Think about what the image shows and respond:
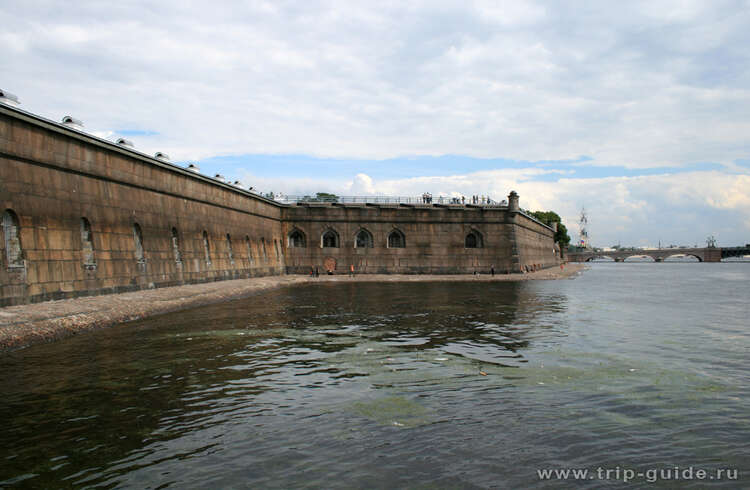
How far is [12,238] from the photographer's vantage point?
17.0 m

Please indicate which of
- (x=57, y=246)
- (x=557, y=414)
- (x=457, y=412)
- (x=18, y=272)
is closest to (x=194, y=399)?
(x=457, y=412)

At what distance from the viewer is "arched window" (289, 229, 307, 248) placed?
49.9 m

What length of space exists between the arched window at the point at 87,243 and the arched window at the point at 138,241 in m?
3.52

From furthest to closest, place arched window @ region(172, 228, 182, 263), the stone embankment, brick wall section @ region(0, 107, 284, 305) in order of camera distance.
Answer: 1. arched window @ region(172, 228, 182, 263)
2. brick wall section @ region(0, 107, 284, 305)
3. the stone embankment

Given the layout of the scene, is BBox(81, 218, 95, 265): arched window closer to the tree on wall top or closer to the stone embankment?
the stone embankment

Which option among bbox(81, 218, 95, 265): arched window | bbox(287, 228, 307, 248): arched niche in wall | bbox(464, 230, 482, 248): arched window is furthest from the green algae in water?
bbox(464, 230, 482, 248): arched window

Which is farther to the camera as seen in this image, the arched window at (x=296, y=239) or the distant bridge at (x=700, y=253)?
the distant bridge at (x=700, y=253)

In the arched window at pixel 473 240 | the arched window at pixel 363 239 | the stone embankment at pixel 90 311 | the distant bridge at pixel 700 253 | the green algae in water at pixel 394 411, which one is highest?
the arched window at pixel 363 239

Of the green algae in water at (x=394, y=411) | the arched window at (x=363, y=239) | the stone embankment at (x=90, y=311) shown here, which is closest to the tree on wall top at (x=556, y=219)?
the arched window at (x=363, y=239)

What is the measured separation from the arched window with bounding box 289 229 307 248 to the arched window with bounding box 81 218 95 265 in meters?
28.9

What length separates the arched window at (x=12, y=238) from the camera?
55.1ft

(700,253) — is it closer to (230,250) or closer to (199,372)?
(230,250)

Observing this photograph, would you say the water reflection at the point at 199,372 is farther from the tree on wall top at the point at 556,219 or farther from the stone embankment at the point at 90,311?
the tree on wall top at the point at 556,219

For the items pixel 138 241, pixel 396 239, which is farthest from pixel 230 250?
pixel 396 239
